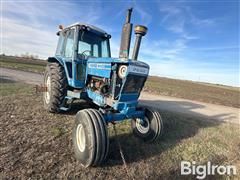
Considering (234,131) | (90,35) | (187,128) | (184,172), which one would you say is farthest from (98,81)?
(234,131)

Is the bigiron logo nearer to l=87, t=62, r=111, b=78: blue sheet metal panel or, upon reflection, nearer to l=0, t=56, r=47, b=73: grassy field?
l=87, t=62, r=111, b=78: blue sheet metal panel

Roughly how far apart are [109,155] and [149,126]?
1338 mm

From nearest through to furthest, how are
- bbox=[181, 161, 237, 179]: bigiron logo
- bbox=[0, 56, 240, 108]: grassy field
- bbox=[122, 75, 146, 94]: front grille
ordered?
bbox=[181, 161, 237, 179]: bigiron logo
bbox=[122, 75, 146, 94]: front grille
bbox=[0, 56, 240, 108]: grassy field

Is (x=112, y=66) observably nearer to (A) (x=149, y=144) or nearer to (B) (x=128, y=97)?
(B) (x=128, y=97)

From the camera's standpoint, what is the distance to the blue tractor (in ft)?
11.4

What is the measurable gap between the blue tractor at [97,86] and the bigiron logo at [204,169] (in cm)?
92

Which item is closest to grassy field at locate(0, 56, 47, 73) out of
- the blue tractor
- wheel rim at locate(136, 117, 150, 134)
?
the blue tractor

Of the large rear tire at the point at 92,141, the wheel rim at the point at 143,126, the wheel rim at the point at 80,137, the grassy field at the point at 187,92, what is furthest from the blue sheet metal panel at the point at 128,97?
the grassy field at the point at 187,92

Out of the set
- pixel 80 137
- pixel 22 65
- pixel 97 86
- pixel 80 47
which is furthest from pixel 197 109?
pixel 22 65

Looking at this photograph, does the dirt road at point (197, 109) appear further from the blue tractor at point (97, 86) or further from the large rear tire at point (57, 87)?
the large rear tire at point (57, 87)

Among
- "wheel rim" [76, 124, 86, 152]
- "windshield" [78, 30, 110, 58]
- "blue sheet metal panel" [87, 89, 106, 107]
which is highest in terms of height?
"windshield" [78, 30, 110, 58]

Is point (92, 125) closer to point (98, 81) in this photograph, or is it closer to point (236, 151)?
point (98, 81)

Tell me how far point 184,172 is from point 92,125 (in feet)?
6.82

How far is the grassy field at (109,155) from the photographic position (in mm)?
3279
